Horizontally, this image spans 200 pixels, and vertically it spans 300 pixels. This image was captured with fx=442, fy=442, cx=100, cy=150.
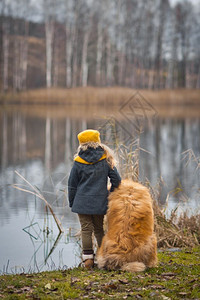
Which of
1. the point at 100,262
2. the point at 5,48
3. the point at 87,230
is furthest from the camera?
the point at 5,48

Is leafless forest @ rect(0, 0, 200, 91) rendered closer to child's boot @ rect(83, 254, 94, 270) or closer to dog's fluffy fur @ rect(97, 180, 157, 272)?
child's boot @ rect(83, 254, 94, 270)

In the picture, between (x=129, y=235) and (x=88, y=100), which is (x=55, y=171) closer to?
(x=129, y=235)

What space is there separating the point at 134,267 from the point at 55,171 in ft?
24.5

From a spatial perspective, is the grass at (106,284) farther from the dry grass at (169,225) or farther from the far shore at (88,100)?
the far shore at (88,100)

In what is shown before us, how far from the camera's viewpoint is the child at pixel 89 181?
451cm

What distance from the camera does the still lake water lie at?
583 cm

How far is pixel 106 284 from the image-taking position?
148 inches

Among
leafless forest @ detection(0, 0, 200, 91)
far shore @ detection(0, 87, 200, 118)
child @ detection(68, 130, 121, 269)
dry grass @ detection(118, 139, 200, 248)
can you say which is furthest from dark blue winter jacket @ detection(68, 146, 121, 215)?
leafless forest @ detection(0, 0, 200, 91)

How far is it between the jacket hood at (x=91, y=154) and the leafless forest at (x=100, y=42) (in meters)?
30.4

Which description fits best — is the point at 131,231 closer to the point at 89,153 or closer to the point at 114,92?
the point at 89,153

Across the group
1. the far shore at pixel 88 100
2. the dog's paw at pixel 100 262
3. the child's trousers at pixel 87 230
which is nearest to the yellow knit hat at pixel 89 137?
the child's trousers at pixel 87 230

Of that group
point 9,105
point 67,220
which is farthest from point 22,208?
point 9,105

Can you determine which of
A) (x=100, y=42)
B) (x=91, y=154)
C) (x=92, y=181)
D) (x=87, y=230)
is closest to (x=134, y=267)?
(x=87, y=230)

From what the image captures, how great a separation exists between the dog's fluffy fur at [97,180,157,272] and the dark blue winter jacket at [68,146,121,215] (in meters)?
0.15
